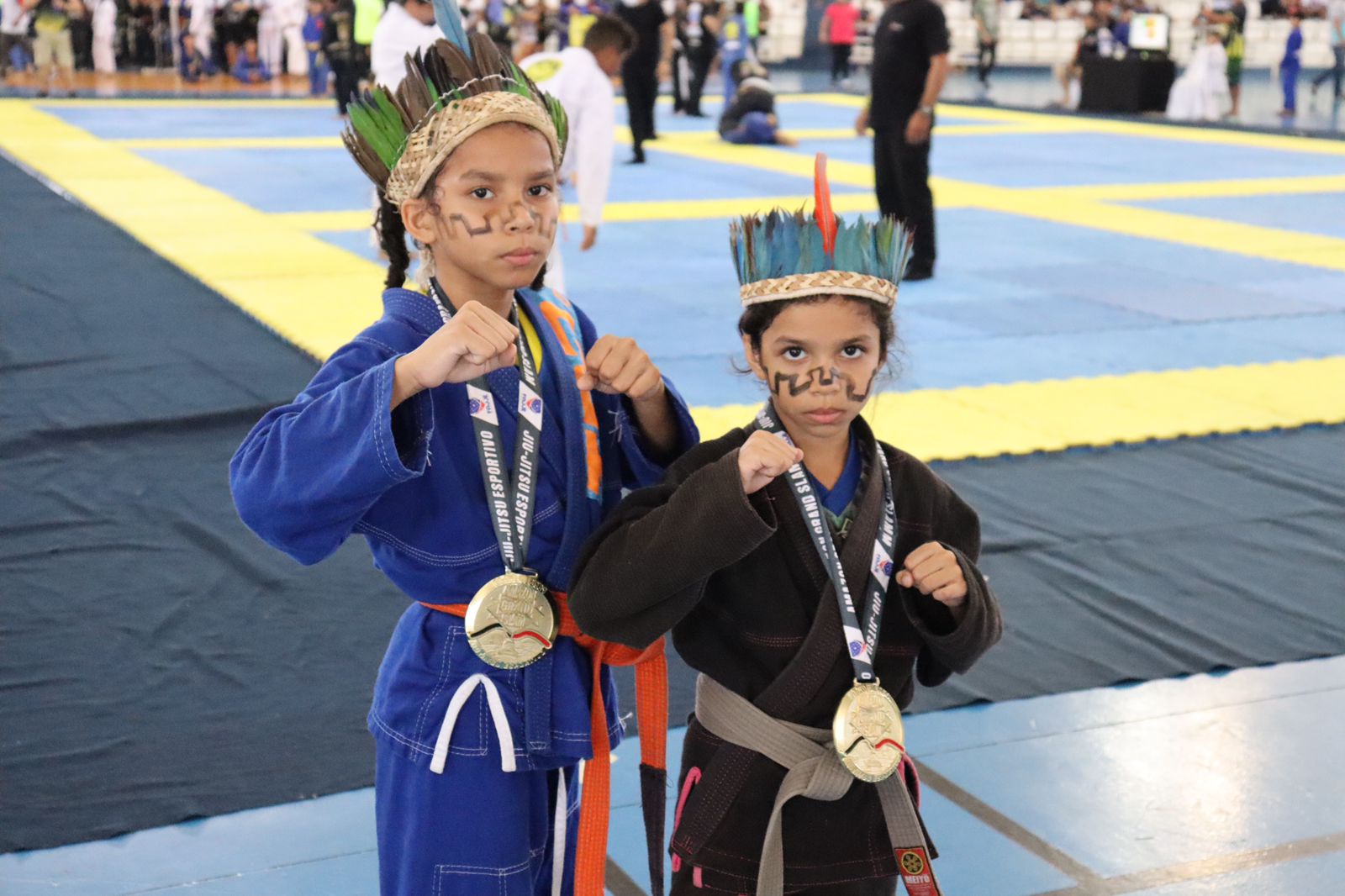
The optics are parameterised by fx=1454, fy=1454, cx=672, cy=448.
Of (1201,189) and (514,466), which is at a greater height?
(514,466)

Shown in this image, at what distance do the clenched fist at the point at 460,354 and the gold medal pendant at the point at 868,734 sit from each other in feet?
2.20

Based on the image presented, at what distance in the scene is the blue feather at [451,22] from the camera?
6.93 feet

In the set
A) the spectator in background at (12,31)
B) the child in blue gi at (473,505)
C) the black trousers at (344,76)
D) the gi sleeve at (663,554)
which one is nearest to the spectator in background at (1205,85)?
the black trousers at (344,76)

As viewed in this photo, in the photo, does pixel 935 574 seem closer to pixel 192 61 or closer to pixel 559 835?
pixel 559 835

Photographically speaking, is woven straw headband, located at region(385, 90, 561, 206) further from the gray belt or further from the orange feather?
the gray belt

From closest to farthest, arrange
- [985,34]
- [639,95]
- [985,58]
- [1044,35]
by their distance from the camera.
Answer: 1. [639,95]
2. [985,34]
3. [985,58]
4. [1044,35]

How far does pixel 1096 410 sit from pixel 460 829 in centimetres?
495

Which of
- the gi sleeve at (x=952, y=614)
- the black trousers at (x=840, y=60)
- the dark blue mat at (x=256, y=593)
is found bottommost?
the dark blue mat at (x=256, y=593)

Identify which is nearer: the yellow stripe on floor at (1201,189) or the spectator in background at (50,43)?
the yellow stripe on floor at (1201,189)

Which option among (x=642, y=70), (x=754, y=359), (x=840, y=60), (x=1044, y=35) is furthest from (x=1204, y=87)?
(x=754, y=359)

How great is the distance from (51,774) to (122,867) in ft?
1.55

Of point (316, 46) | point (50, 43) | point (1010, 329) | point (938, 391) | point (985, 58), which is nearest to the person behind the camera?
point (938, 391)

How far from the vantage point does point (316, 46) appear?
26.2m

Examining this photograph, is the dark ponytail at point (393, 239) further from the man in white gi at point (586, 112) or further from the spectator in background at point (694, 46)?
the spectator in background at point (694, 46)
